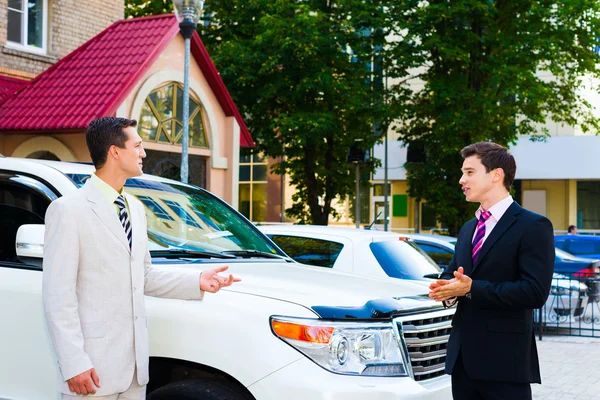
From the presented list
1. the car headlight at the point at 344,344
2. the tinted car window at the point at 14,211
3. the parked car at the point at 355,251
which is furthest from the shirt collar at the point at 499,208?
the parked car at the point at 355,251

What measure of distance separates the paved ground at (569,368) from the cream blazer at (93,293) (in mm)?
6279

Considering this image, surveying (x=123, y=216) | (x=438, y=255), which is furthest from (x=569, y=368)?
(x=123, y=216)

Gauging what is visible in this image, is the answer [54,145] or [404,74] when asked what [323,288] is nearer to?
[54,145]

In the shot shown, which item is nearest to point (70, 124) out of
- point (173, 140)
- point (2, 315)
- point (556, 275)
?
point (173, 140)

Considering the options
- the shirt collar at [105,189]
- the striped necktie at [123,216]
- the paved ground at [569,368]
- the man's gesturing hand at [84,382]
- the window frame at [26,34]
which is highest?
the window frame at [26,34]

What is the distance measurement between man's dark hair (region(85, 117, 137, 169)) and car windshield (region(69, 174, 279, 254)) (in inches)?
A: 34.2

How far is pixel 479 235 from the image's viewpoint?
4270 mm

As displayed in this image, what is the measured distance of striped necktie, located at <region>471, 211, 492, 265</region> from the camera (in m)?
4.22

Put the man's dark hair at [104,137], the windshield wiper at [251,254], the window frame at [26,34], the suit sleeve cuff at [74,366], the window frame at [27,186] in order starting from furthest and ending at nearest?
the window frame at [26,34]
the windshield wiper at [251,254]
the window frame at [27,186]
the man's dark hair at [104,137]
the suit sleeve cuff at [74,366]

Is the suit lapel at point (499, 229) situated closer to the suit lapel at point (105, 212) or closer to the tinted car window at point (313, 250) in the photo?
the suit lapel at point (105, 212)

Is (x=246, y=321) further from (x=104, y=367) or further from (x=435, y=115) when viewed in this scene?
(x=435, y=115)

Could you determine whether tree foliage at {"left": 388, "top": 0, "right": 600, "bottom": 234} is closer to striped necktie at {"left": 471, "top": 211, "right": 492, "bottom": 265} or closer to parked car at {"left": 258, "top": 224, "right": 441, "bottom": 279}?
parked car at {"left": 258, "top": 224, "right": 441, "bottom": 279}

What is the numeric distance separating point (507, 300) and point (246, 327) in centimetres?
122

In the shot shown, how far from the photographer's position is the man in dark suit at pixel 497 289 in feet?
13.0
